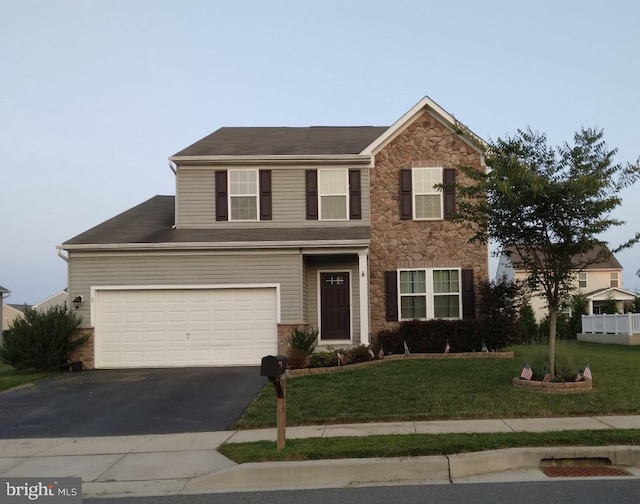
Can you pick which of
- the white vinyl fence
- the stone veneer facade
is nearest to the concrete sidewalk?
the stone veneer facade

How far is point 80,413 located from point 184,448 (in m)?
3.82

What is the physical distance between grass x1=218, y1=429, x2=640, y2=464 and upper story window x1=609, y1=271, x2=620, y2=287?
42.2 metres

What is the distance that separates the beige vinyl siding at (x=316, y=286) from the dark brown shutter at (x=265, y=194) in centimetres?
203

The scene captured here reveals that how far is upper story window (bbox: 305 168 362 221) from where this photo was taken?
19.0 meters

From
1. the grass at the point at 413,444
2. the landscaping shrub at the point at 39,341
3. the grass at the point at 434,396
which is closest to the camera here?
the grass at the point at 413,444

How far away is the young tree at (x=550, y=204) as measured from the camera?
10875 mm

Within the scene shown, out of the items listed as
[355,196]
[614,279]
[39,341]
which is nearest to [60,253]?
[39,341]

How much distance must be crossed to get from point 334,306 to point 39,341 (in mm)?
8267

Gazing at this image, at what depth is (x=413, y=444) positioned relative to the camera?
7844 millimetres

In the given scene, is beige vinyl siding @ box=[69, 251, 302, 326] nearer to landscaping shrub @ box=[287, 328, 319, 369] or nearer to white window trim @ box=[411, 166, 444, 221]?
landscaping shrub @ box=[287, 328, 319, 369]

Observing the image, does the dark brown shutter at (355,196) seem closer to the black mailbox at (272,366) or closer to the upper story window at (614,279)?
the black mailbox at (272,366)

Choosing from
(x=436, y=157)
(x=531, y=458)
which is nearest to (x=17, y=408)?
(x=531, y=458)

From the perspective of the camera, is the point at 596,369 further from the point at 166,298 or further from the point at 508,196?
the point at 166,298

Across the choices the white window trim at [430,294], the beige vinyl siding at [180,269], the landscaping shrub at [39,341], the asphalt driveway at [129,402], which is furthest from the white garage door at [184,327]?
the white window trim at [430,294]
